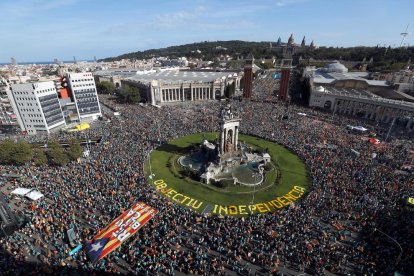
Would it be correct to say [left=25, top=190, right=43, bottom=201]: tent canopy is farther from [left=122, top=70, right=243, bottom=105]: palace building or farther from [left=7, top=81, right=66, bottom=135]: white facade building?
[left=122, top=70, right=243, bottom=105]: palace building

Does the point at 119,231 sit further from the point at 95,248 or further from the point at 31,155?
the point at 31,155

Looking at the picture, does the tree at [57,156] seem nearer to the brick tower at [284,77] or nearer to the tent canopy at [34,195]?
the tent canopy at [34,195]

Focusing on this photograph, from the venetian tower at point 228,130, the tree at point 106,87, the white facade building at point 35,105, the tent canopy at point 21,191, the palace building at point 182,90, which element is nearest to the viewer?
the tent canopy at point 21,191

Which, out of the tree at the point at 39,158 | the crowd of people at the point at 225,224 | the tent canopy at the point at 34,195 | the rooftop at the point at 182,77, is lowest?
the crowd of people at the point at 225,224

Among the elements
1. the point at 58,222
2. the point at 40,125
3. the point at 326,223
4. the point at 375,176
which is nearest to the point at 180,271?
the point at 58,222

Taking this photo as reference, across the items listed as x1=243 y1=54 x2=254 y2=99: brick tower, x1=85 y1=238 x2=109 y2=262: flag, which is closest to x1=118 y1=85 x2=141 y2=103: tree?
x1=243 y1=54 x2=254 y2=99: brick tower

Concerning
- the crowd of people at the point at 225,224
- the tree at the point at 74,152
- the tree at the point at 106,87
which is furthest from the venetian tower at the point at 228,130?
the tree at the point at 106,87

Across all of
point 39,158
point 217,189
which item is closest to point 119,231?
point 217,189

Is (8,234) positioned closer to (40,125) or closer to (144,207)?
(144,207)
